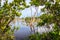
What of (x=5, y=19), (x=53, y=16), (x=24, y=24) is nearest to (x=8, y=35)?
(x=5, y=19)

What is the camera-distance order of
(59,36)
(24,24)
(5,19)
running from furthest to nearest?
(24,24), (5,19), (59,36)

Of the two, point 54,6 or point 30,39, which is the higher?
point 54,6

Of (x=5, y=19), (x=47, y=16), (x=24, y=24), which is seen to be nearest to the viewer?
(x=47, y=16)

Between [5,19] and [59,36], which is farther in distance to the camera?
[5,19]

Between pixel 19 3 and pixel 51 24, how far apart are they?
7.48 ft

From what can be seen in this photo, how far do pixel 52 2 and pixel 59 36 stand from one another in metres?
2.11

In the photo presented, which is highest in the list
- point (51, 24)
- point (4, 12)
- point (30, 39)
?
point (4, 12)

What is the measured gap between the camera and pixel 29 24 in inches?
536

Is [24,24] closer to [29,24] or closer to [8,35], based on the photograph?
[29,24]

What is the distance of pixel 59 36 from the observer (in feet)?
36.7

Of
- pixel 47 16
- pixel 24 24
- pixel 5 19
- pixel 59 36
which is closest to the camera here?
pixel 59 36

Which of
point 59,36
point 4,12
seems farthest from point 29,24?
point 59,36

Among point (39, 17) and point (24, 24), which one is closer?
point (39, 17)

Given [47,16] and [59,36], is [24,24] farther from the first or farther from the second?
[59,36]
